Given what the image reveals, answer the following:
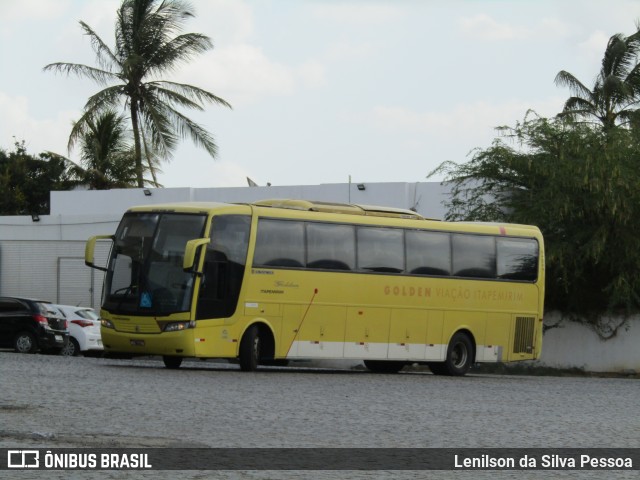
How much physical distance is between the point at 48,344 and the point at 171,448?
24.4 metres

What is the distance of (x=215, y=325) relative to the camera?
1009 inches

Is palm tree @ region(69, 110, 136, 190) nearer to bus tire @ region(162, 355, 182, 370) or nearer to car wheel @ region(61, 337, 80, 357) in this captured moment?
car wheel @ region(61, 337, 80, 357)

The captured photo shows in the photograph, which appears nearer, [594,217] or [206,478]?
[206,478]

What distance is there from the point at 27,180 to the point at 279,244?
166 feet

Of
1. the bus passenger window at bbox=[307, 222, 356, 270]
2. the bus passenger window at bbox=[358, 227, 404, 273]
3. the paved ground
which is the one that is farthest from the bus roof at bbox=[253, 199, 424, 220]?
the paved ground

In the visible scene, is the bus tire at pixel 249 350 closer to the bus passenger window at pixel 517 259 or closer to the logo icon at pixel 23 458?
the bus passenger window at pixel 517 259

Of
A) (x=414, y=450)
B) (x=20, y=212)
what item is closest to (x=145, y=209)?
(x=414, y=450)

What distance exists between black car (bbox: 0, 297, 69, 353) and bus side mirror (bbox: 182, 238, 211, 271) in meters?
11.5

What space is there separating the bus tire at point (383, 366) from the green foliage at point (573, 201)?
332 inches

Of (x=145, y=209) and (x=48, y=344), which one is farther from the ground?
(x=145, y=209)

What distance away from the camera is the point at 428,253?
1166 inches

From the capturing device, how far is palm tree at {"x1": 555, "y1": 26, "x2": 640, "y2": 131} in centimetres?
5375

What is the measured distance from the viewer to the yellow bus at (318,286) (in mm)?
25547

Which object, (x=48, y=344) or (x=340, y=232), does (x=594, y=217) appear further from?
(x=48, y=344)
